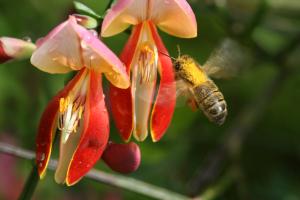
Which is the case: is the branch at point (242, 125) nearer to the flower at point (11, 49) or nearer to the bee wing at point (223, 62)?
the bee wing at point (223, 62)

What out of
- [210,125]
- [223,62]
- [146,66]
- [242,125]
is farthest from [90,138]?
[210,125]

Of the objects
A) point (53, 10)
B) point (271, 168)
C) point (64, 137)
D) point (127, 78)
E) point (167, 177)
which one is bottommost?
point (271, 168)

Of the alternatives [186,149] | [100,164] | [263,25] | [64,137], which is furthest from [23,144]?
[64,137]

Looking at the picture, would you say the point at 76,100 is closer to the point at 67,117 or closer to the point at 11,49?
the point at 67,117

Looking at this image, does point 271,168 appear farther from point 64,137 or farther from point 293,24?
point 64,137

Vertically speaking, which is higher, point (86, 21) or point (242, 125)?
point (86, 21)

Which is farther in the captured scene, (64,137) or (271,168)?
(271,168)

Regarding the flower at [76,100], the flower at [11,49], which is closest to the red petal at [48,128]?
the flower at [76,100]

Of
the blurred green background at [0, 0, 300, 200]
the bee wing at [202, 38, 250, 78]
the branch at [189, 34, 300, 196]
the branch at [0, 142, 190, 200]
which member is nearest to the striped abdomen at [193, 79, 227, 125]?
the bee wing at [202, 38, 250, 78]
